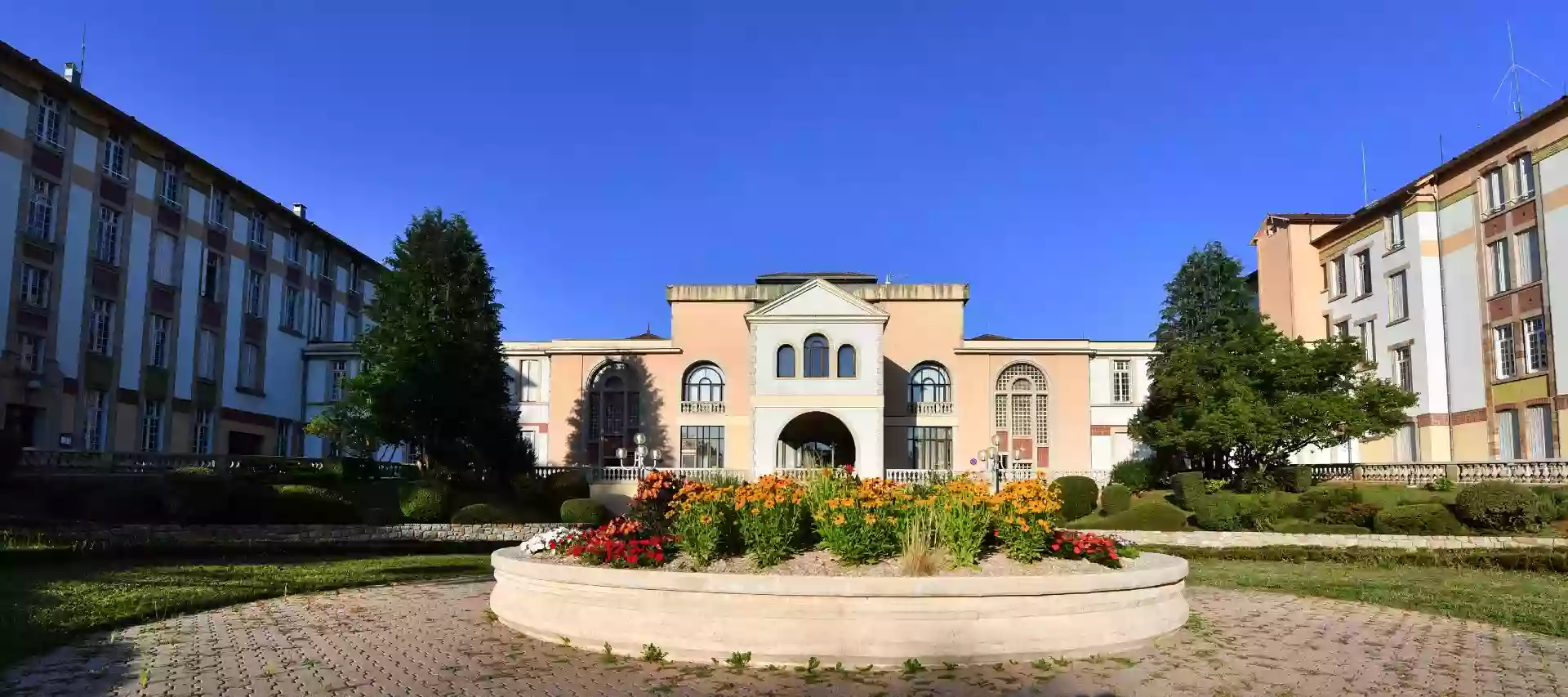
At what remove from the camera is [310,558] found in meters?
20.4

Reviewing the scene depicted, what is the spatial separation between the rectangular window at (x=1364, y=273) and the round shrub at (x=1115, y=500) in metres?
16.6

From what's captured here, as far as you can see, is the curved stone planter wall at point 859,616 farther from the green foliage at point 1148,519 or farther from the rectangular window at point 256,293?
the rectangular window at point 256,293

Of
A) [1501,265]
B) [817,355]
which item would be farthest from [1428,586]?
[817,355]

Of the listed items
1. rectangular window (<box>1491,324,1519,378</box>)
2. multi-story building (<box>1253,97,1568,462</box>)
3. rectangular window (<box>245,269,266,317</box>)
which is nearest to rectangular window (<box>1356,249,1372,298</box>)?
multi-story building (<box>1253,97,1568,462</box>)

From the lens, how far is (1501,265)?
113 feet

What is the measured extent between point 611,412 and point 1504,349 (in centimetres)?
3626

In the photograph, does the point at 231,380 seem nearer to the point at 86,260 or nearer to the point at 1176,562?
the point at 86,260

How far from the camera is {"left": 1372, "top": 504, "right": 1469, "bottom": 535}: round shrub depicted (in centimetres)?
2400

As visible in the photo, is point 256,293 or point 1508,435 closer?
point 1508,435

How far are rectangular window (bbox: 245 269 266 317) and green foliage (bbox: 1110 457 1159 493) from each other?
38911 mm

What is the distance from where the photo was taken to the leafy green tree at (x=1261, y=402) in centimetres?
3284

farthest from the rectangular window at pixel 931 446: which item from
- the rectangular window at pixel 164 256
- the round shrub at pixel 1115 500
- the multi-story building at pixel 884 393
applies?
the rectangular window at pixel 164 256

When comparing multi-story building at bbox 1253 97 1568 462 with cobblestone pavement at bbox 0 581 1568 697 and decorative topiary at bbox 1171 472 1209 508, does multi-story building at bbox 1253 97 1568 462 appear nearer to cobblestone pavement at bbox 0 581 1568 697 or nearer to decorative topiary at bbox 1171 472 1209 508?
decorative topiary at bbox 1171 472 1209 508

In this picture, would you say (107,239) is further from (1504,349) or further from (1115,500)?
(1504,349)
